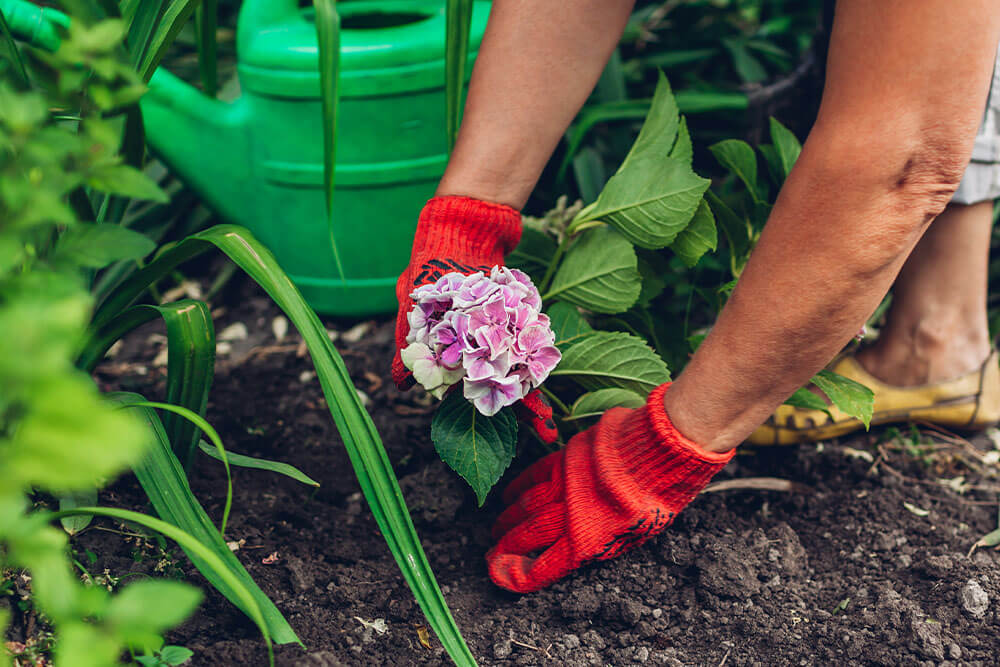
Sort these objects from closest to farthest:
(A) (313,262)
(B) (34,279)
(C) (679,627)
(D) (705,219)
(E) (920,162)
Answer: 1. (B) (34,279)
2. (E) (920,162)
3. (C) (679,627)
4. (D) (705,219)
5. (A) (313,262)

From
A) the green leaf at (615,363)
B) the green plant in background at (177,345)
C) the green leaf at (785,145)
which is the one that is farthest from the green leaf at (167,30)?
the green leaf at (785,145)

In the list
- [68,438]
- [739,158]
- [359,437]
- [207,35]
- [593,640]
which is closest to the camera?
[68,438]

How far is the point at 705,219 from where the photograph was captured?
1.25 metres

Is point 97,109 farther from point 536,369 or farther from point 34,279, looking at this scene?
point 536,369

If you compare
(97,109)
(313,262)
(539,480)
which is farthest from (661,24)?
(97,109)

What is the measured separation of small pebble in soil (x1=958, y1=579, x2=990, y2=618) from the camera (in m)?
1.15

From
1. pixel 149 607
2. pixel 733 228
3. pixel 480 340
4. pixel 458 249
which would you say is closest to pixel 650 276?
pixel 733 228

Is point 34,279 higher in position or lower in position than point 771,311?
higher

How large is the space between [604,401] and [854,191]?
0.52 metres

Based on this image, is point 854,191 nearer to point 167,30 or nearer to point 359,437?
point 359,437

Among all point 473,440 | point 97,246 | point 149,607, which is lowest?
point 473,440

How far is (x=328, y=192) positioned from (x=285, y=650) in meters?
0.60

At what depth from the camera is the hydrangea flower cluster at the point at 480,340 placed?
40.2 inches

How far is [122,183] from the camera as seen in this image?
0.61 metres
